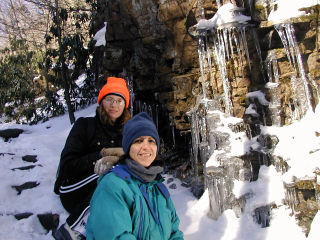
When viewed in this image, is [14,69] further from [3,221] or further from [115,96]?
[115,96]

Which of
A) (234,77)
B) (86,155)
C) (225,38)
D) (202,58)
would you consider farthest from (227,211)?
(86,155)

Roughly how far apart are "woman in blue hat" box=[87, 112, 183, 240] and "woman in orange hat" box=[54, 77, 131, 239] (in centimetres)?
13

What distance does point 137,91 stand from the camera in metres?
8.97

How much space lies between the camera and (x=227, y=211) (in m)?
5.40

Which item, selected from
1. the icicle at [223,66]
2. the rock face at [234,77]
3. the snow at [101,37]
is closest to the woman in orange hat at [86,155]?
the rock face at [234,77]

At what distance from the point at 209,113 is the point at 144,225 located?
5289 millimetres

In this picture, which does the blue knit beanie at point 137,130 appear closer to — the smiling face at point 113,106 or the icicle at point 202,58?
the smiling face at point 113,106

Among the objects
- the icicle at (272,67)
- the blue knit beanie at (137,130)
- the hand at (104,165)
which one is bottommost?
the hand at (104,165)

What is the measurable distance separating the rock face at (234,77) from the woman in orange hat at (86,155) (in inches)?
156

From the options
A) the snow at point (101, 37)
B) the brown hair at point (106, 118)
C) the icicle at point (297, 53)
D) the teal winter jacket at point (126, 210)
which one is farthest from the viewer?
the snow at point (101, 37)

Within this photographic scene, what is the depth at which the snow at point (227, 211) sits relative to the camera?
15.7ft

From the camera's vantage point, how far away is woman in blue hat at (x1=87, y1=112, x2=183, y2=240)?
1.31 metres

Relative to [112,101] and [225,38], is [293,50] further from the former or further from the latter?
[112,101]

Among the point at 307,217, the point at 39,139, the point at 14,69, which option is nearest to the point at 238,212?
the point at 307,217
